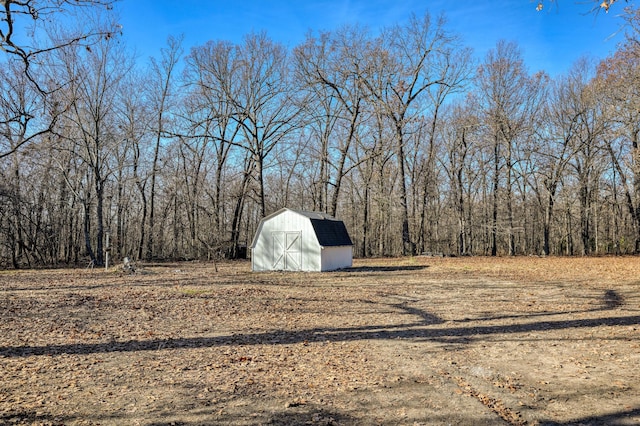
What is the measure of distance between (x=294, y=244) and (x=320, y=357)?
1476cm

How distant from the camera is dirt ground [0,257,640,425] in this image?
435 centimetres

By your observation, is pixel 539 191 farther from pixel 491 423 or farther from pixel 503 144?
pixel 491 423

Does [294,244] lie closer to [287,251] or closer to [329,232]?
[287,251]

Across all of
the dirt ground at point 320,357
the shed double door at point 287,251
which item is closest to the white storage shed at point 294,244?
the shed double door at point 287,251

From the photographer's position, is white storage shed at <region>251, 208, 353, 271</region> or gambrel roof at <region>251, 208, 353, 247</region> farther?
gambrel roof at <region>251, 208, 353, 247</region>

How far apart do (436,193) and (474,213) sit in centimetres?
376

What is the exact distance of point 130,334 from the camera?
309 inches

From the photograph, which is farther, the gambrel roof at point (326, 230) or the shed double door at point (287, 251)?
the shed double door at point (287, 251)

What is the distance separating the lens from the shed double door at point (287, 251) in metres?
21.2

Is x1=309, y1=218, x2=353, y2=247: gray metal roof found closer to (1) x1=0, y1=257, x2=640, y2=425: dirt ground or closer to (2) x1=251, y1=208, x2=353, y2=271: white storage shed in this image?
(2) x1=251, y1=208, x2=353, y2=271: white storage shed

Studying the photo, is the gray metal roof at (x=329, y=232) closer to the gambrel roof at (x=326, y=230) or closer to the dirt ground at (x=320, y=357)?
the gambrel roof at (x=326, y=230)

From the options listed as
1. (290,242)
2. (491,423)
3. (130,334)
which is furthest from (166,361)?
(290,242)

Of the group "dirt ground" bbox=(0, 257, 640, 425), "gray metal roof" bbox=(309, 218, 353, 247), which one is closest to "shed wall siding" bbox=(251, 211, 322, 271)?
"gray metal roof" bbox=(309, 218, 353, 247)

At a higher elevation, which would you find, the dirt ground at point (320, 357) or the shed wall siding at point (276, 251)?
the shed wall siding at point (276, 251)
